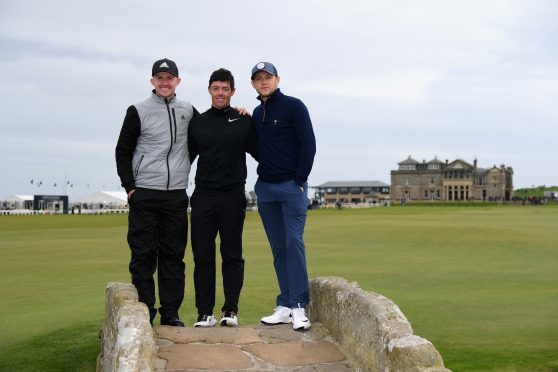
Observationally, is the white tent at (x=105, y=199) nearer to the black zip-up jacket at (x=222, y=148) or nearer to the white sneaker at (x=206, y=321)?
the white sneaker at (x=206, y=321)

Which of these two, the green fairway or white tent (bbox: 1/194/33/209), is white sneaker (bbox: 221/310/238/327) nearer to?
the green fairway

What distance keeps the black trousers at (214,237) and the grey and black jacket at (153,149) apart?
0.38 meters

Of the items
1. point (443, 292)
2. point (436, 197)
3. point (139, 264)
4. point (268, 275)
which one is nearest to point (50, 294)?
point (268, 275)

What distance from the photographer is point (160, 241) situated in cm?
736

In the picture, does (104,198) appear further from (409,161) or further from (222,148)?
(409,161)

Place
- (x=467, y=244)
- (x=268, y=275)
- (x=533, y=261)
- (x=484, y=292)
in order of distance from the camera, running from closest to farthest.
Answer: (x=484, y=292) < (x=268, y=275) < (x=533, y=261) < (x=467, y=244)

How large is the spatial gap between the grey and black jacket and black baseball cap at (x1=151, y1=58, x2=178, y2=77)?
385mm

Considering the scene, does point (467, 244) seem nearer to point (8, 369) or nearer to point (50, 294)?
point (50, 294)

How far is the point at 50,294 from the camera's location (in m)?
14.4

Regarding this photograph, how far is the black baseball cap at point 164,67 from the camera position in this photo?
739cm

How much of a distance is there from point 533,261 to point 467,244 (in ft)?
18.0

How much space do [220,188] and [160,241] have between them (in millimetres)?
979

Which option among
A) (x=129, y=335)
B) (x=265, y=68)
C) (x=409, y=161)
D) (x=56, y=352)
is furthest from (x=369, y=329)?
(x=409, y=161)

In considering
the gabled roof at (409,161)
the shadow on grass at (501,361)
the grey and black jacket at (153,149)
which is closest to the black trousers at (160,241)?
the grey and black jacket at (153,149)
